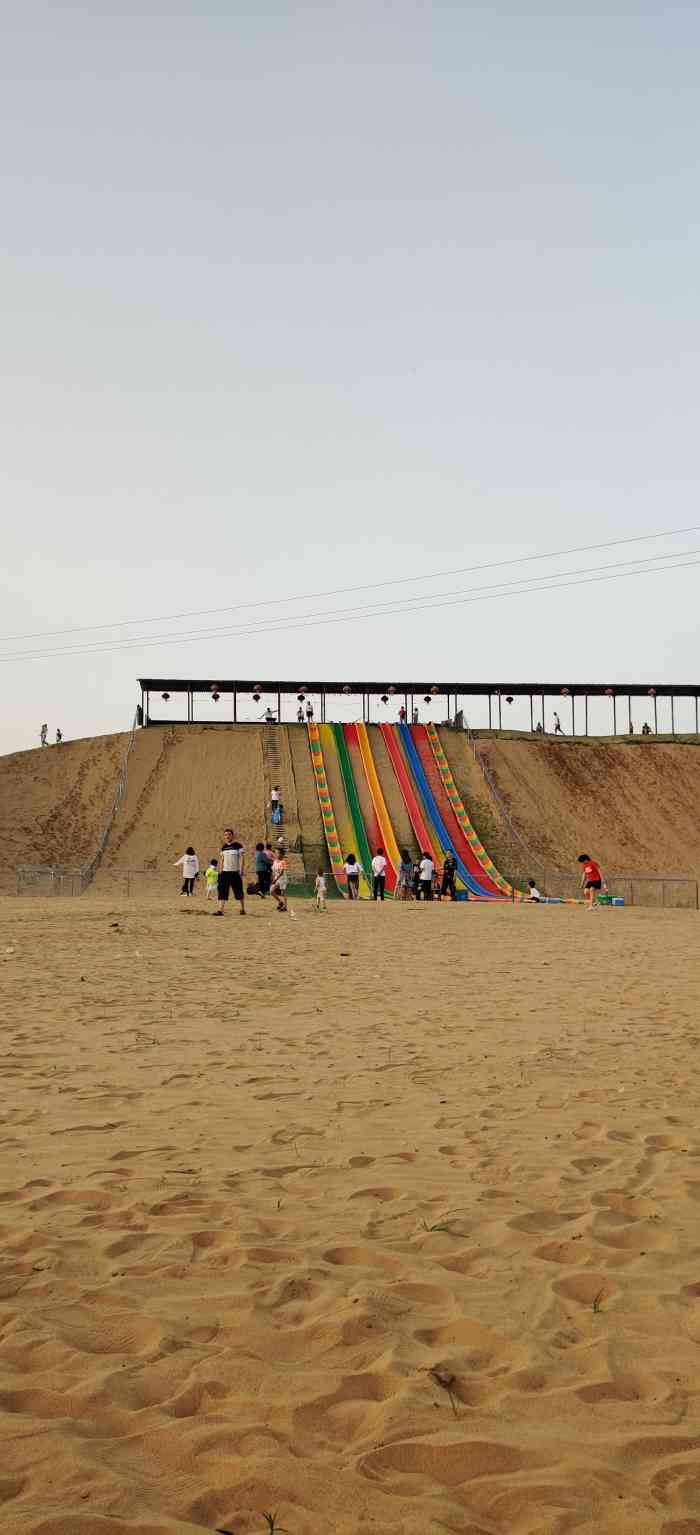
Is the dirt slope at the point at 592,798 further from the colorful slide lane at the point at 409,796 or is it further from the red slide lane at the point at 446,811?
the colorful slide lane at the point at 409,796

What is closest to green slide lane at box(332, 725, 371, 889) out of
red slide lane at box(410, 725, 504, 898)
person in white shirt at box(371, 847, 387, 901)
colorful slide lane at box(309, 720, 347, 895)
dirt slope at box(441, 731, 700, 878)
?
colorful slide lane at box(309, 720, 347, 895)

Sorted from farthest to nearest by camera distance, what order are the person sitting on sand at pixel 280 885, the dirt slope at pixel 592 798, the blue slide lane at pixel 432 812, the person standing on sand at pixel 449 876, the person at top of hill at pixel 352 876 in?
the dirt slope at pixel 592 798
the blue slide lane at pixel 432 812
the person standing on sand at pixel 449 876
the person at top of hill at pixel 352 876
the person sitting on sand at pixel 280 885

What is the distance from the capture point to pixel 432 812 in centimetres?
4700

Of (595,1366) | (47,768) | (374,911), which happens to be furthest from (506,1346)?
(47,768)

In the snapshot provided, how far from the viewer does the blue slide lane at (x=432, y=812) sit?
37.0 meters

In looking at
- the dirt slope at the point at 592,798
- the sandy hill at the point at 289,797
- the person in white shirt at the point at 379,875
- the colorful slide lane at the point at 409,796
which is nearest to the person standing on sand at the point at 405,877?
the person in white shirt at the point at 379,875

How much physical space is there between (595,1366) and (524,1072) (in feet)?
13.4

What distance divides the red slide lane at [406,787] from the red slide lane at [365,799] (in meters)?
1.52

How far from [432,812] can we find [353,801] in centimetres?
362

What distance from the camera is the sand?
9.12ft

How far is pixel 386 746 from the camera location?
5512cm

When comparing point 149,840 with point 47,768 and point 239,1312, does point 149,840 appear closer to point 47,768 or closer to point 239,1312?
point 47,768

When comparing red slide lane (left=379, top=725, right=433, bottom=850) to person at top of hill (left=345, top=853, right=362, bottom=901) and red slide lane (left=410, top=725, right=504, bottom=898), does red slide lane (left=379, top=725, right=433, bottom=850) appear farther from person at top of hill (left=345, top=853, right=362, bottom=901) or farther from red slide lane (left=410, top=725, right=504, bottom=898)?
person at top of hill (left=345, top=853, right=362, bottom=901)

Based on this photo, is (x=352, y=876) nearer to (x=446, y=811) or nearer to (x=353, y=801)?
(x=446, y=811)
